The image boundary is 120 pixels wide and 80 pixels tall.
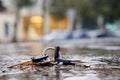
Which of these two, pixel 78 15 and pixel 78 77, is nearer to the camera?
pixel 78 77

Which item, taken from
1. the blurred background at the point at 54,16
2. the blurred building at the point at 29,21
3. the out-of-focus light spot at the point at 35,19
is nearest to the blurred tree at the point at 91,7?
the blurred background at the point at 54,16

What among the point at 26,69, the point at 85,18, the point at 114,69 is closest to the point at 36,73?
the point at 26,69

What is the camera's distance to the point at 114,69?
11.3 meters

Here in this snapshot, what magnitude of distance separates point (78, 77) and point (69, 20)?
58513 millimetres

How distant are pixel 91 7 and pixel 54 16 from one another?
30.6 feet

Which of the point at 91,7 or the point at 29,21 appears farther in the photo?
the point at 29,21

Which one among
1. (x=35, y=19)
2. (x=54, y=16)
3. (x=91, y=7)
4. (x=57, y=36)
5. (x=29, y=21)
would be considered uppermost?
(x=91, y=7)

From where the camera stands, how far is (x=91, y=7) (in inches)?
2461

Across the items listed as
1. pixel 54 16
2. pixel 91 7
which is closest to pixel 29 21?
pixel 54 16

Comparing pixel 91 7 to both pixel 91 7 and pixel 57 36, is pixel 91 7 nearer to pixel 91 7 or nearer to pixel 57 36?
pixel 91 7

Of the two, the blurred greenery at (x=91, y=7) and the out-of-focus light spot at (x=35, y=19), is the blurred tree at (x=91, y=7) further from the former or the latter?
the out-of-focus light spot at (x=35, y=19)

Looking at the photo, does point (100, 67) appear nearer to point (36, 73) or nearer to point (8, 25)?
point (36, 73)

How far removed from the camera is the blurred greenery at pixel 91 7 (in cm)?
6038

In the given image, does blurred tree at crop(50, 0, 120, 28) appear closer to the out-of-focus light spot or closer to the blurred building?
the blurred building
